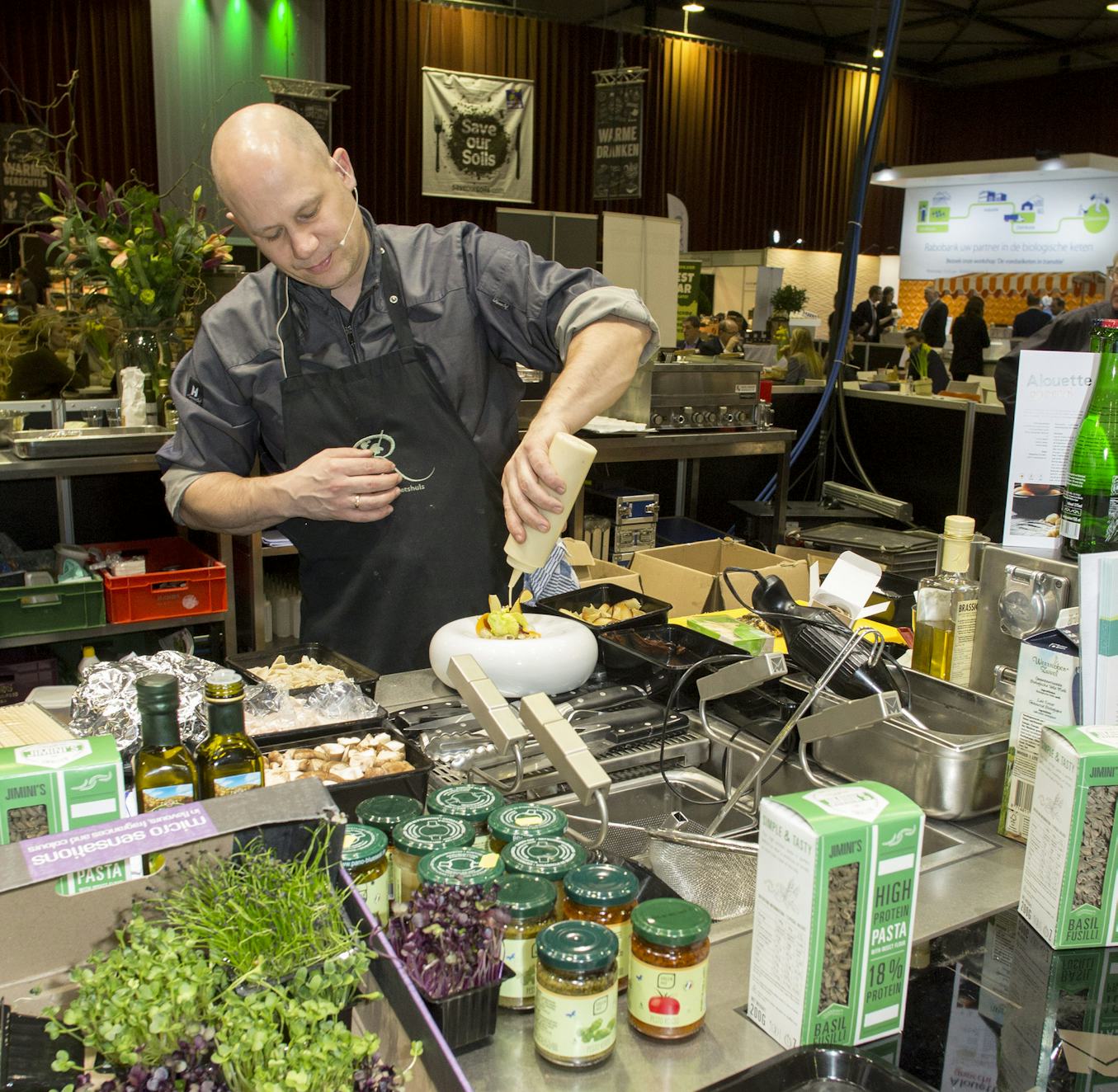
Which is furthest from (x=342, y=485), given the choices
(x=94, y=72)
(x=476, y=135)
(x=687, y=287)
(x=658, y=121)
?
(x=658, y=121)

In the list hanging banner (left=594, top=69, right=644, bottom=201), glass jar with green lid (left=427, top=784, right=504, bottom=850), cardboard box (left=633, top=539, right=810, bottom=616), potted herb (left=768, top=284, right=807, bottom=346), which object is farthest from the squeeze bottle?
potted herb (left=768, top=284, right=807, bottom=346)

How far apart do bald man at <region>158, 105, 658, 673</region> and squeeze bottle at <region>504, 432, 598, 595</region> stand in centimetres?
42

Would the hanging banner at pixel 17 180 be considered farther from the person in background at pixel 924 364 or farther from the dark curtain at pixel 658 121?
the person in background at pixel 924 364

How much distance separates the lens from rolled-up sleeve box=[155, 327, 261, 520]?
81.1 inches

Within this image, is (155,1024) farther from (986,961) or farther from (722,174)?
(722,174)

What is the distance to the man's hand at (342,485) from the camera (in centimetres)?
184

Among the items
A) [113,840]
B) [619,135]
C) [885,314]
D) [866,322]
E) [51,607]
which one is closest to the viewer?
[113,840]

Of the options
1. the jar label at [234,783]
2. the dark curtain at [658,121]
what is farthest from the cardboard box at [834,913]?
the dark curtain at [658,121]

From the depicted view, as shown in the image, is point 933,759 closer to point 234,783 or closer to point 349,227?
point 234,783

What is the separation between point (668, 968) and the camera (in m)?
0.94

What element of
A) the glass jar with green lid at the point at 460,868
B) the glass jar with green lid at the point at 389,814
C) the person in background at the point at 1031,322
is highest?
the person in background at the point at 1031,322

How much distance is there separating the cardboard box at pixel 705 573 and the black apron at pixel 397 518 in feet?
3.02

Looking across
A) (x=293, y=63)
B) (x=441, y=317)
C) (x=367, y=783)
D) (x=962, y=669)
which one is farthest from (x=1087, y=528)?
(x=293, y=63)

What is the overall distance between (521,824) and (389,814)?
14 cm
